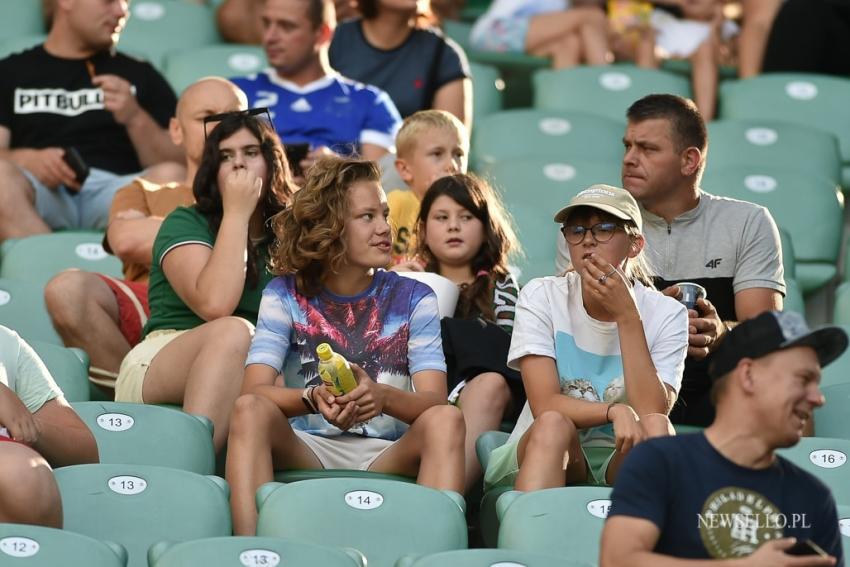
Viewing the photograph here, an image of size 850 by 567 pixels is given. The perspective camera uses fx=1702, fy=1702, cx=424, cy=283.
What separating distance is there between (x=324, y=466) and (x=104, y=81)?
219cm

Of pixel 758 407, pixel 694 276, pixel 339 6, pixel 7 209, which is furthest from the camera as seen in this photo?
pixel 339 6

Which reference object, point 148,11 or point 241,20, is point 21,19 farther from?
point 241,20

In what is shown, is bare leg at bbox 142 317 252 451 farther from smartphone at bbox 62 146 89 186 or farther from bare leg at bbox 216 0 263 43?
bare leg at bbox 216 0 263 43

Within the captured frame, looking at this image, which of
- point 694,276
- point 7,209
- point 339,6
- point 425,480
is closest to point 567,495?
point 425,480

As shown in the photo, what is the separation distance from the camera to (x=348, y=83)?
5.73m

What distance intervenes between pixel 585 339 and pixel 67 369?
127 cm

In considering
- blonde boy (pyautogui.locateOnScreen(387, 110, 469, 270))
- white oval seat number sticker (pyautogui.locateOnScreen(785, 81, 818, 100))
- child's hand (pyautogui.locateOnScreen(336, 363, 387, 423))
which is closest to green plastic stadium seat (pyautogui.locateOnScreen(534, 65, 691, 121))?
white oval seat number sticker (pyautogui.locateOnScreen(785, 81, 818, 100))

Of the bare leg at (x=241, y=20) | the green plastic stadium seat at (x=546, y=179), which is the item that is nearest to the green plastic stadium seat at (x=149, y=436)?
the green plastic stadium seat at (x=546, y=179)

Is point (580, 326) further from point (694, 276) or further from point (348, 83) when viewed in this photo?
point (348, 83)

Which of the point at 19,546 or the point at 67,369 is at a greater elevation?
the point at 19,546

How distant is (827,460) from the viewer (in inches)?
148

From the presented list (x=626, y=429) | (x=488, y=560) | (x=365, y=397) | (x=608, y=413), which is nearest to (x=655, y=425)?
(x=626, y=429)

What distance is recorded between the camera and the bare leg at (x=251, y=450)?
3.52m

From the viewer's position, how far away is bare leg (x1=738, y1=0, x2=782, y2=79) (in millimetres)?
6820
